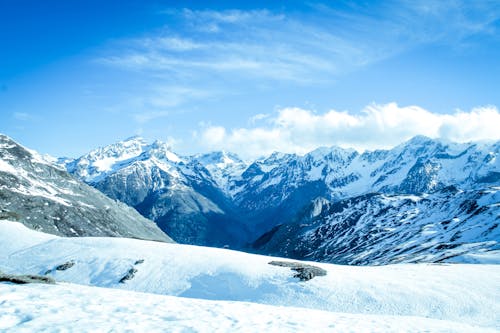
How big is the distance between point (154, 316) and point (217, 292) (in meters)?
14.3

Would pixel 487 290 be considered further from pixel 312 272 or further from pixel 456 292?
pixel 312 272

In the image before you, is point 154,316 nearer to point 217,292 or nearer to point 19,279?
point 19,279

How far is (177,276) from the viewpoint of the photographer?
3528cm

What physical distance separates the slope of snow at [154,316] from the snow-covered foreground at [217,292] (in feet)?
0.16

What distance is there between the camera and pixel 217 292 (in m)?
31.9

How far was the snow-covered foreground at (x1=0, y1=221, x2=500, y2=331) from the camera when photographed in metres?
18.1

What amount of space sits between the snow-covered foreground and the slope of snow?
0.05 meters

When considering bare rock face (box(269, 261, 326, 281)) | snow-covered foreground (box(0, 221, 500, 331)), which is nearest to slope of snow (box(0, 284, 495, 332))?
snow-covered foreground (box(0, 221, 500, 331))

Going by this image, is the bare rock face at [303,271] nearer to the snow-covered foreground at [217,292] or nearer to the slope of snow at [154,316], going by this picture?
the snow-covered foreground at [217,292]

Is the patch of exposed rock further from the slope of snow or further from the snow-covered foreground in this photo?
the snow-covered foreground

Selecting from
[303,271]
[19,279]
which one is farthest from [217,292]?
[19,279]

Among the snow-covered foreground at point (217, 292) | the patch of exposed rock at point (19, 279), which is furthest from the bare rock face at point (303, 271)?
the patch of exposed rock at point (19, 279)

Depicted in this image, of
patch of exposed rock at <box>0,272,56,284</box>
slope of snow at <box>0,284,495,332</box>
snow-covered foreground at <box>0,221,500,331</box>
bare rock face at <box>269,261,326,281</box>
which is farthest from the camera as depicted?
bare rock face at <box>269,261,326,281</box>

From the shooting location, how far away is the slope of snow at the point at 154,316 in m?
16.2
